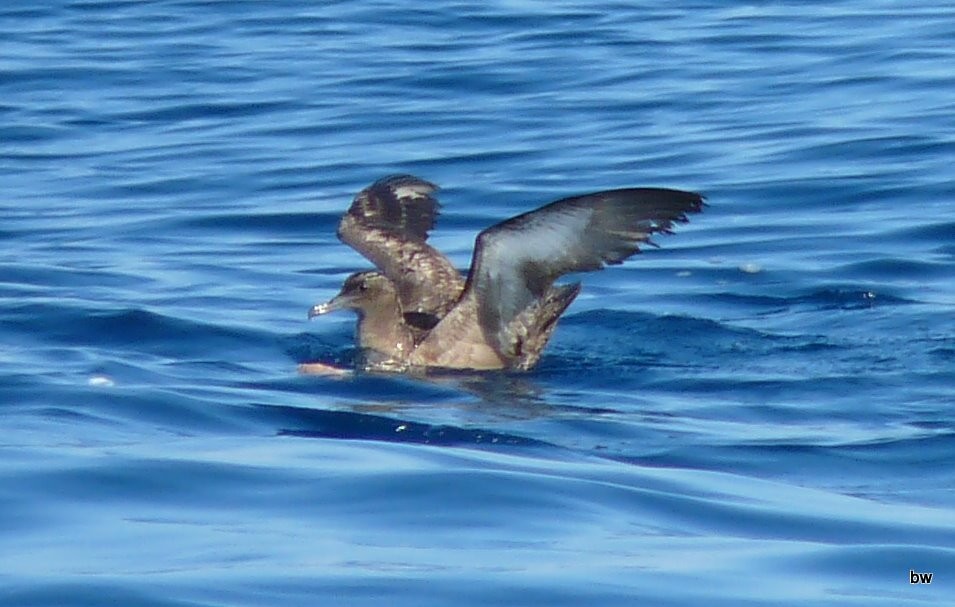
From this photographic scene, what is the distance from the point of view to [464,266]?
11914mm

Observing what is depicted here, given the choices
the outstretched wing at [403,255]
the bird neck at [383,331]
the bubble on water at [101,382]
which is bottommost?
the bubble on water at [101,382]

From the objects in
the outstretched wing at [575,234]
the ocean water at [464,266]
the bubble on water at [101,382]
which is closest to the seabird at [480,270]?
the outstretched wing at [575,234]

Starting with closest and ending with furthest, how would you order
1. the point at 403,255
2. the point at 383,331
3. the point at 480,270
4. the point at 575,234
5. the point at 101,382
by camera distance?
the point at 101,382 < the point at 575,234 < the point at 480,270 < the point at 383,331 < the point at 403,255

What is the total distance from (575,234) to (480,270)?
455mm

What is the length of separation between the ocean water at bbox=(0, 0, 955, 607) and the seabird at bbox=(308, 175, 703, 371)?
1.07 ft

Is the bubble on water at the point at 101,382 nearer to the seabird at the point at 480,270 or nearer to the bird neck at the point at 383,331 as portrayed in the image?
the seabird at the point at 480,270

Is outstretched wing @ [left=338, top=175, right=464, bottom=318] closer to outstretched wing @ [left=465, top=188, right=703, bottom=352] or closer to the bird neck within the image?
the bird neck

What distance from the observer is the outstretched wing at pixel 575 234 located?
868 centimetres

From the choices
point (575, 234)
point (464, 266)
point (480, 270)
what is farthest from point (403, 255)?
point (575, 234)

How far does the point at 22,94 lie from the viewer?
1795 cm

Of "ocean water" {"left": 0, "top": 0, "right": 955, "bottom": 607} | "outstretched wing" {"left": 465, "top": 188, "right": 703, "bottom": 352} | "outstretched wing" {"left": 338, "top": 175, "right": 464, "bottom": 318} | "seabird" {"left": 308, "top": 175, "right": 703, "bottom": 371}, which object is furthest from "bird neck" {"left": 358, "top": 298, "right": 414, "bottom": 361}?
"outstretched wing" {"left": 465, "top": 188, "right": 703, "bottom": 352}

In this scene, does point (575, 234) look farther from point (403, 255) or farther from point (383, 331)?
point (403, 255)

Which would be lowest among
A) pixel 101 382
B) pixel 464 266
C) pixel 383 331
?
pixel 101 382

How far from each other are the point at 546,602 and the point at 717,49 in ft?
43.9
